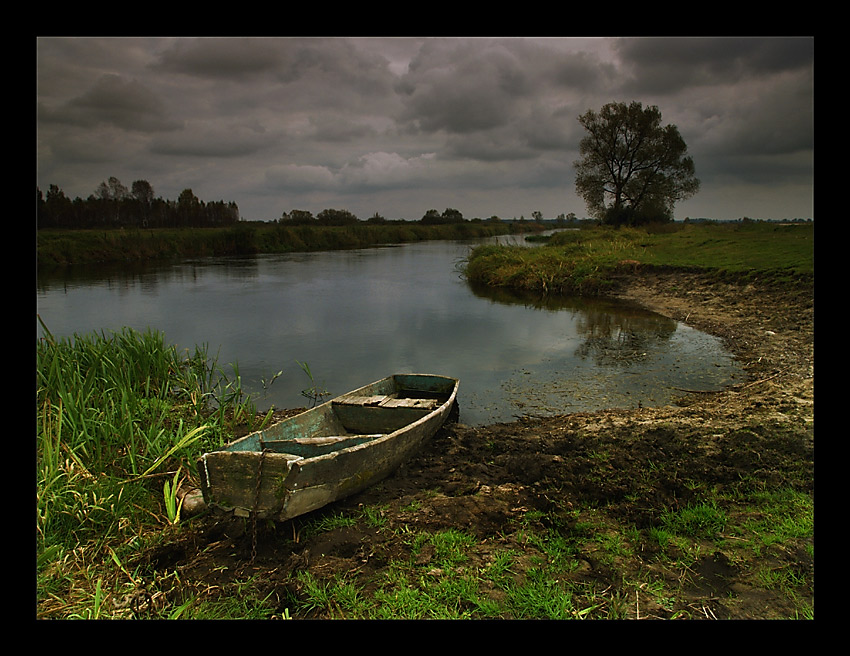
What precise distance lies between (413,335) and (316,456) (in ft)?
28.9

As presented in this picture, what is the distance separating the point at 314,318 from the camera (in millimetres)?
15367

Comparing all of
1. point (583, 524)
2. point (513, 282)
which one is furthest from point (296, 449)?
point (513, 282)

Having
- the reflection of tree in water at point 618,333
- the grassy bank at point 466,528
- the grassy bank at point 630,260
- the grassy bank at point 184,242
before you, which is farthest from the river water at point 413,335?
the grassy bank at point 184,242

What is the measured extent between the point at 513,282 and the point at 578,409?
13074 mm

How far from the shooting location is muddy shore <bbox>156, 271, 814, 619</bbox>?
10.9ft

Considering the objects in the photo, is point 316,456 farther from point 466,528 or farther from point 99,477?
point 99,477

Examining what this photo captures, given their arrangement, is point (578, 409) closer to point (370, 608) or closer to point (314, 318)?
point (370, 608)

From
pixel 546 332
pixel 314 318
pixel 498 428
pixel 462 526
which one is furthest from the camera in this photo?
pixel 314 318

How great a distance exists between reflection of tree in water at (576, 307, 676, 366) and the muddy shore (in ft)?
9.56

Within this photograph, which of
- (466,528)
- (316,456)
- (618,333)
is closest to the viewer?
(466,528)

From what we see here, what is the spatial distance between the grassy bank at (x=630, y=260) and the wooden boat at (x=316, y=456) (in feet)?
39.5

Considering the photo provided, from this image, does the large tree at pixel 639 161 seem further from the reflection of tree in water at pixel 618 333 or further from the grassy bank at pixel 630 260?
the reflection of tree in water at pixel 618 333

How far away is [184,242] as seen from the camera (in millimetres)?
33812

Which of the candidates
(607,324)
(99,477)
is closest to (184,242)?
(607,324)
